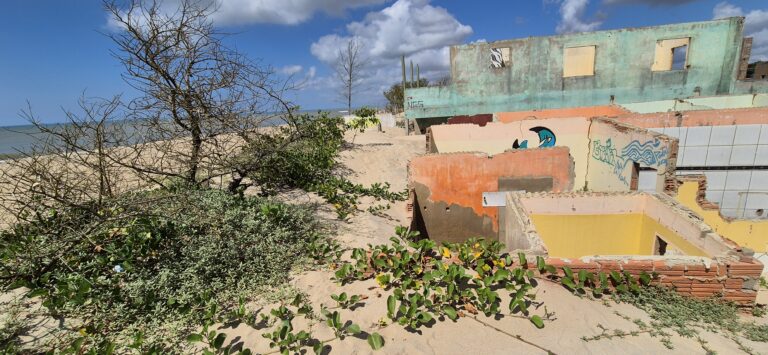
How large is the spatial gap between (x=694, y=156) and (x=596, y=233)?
4237 millimetres

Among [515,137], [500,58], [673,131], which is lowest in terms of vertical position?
[515,137]

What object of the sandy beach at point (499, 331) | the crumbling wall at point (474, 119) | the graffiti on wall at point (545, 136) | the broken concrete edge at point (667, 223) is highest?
the crumbling wall at point (474, 119)

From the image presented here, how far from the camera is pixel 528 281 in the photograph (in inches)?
144

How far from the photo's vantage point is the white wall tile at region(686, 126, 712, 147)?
760 centimetres

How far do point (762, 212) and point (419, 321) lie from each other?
861 centimetres

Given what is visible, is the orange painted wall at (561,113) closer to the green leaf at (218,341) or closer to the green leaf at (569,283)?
the green leaf at (569,283)

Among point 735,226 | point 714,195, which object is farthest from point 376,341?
point 714,195

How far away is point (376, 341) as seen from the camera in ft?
9.45

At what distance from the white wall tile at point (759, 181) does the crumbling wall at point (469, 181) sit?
362cm

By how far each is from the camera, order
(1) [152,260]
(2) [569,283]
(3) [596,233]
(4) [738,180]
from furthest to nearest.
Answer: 1. (4) [738,180]
2. (3) [596,233]
3. (1) [152,260]
4. (2) [569,283]

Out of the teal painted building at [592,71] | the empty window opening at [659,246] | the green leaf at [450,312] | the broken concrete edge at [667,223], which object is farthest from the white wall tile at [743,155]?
the teal painted building at [592,71]

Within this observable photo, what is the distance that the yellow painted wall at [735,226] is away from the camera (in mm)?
6707

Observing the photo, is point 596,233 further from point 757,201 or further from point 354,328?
point 354,328

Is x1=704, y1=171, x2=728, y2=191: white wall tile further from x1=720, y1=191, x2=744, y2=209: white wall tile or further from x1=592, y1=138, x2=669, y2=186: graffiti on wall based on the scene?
x1=592, y1=138, x2=669, y2=186: graffiti on wall
